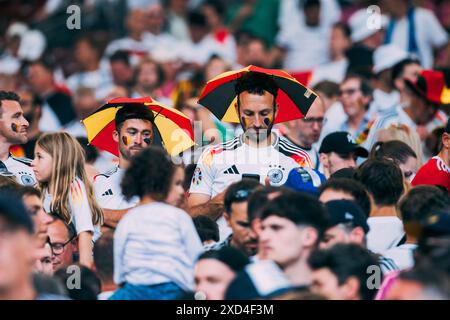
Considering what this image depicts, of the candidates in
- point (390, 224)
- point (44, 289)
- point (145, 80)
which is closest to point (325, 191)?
point (390, 224)

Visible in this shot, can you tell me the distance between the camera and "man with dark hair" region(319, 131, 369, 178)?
35.4 ft

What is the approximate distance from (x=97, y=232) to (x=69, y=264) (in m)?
0.52

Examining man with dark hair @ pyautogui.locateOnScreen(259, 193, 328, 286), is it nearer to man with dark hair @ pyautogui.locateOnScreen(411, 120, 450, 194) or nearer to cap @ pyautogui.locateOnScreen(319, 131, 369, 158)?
man with dark hair @ pyautogui.locateOnScreen(411, 120, 450, 194)

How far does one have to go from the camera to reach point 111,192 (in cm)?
1013

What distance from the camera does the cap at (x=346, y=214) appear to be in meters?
8.27

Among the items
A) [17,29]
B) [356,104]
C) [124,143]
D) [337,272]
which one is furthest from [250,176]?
[17,29]

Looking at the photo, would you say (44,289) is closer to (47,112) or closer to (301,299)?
(301,299)

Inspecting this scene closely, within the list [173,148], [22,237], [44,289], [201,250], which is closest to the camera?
[22,237]

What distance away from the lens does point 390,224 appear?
29.6ft

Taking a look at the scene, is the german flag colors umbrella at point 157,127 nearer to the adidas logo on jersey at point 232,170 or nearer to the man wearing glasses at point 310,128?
the adidas logo on jersey at point 232,170

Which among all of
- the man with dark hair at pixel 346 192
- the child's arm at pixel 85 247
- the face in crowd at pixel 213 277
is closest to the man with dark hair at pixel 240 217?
the man with dark hair at pixel 346 192

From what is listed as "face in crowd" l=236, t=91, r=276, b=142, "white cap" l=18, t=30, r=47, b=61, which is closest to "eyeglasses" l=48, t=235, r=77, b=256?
"face in crowd" l=236, t=91, r=276, b=142

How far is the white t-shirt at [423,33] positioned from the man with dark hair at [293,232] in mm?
8784

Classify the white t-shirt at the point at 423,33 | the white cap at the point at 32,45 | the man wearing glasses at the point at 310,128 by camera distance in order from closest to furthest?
1. the man wearing glasses at the point at 310,128
2. the white t-shirt at the point at 423,33
3. the white cap at the point at 32,45
